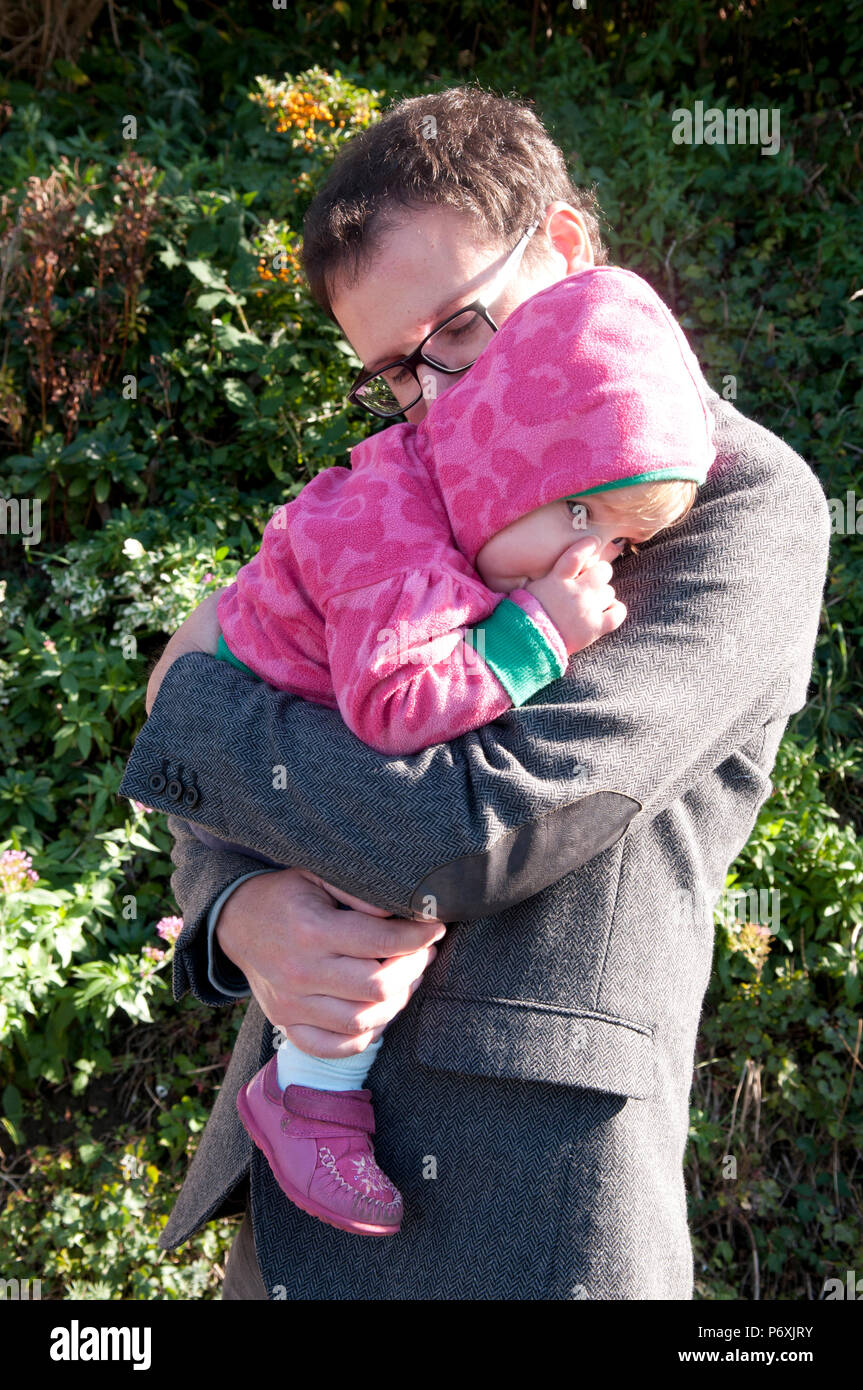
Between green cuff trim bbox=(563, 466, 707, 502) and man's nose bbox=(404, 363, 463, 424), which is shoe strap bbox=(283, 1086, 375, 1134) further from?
man's nose bbox=(404, 363, 463, 424)

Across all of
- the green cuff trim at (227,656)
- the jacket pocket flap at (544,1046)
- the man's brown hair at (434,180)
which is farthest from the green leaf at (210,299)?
the jacket pocket flap at (544,1046)

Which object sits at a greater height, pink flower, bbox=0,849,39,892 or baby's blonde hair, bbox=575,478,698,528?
baby's blonde hair, bbox=575,478,698,528

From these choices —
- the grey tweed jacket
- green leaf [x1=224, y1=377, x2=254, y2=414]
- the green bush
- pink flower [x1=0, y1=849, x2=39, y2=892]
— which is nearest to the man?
the grey tweed jacket

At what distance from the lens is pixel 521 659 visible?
1.23 metres

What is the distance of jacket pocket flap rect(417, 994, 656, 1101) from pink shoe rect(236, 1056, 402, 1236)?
0.58 ft

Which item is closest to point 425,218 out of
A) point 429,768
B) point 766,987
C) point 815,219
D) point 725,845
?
point 429,768

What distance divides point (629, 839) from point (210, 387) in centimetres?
291

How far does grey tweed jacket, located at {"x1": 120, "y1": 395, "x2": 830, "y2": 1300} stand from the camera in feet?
3.96

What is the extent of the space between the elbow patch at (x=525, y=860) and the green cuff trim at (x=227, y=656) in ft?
1.47

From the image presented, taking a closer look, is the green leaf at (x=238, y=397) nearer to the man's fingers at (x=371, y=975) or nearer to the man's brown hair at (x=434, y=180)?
the man's brown hair at (x=434, y=180)

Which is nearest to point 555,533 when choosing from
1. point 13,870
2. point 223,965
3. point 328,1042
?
point 328,1042
